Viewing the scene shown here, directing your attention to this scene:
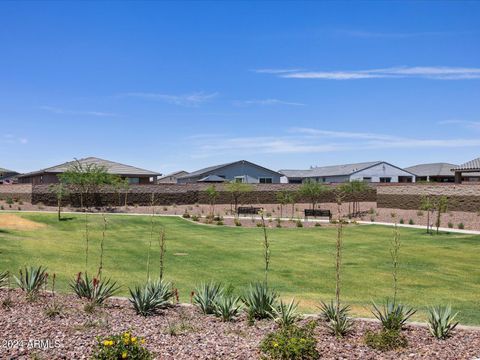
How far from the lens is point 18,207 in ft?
157

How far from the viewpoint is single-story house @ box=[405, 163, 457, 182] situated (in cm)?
8581

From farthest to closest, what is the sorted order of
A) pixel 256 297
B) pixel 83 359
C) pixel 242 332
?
pixel 256 297 → pixel 242 332 → pixel 83 359

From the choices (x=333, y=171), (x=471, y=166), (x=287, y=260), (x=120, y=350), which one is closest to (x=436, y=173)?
(x=333, y=171)

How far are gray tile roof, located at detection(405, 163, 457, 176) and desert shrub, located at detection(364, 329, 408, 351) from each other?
A: 82.3 meters

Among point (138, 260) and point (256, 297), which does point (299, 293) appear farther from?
point (138, 260)

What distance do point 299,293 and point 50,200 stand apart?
44234 mm

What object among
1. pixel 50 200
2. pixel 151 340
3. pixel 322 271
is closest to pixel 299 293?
pixel 322 271

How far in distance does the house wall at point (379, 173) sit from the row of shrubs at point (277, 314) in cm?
7213

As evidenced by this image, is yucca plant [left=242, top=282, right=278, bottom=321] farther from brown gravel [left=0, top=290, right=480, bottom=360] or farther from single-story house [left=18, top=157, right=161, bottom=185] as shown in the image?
single-story house [left=18, top=157, right=161, bottom=185]

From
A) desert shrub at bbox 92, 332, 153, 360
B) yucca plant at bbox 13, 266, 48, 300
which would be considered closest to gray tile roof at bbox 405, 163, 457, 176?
yucca plant at bbox 13, 266, 48, 300

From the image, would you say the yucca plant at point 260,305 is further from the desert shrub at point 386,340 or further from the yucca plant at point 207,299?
the desert shrub at point 386,340

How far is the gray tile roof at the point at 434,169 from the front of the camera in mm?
85812

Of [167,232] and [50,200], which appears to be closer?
[167,232]

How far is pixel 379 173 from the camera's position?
8112 cm
